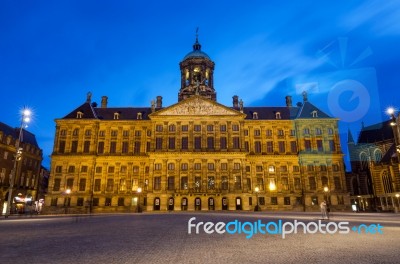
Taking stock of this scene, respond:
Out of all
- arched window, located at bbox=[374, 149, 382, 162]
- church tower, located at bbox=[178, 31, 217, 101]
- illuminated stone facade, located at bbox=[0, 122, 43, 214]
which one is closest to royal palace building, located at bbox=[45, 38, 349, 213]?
illuminated stone facade, located at bbox=[0, 122, 43, 214]

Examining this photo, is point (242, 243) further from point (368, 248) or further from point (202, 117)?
point (202, 117)

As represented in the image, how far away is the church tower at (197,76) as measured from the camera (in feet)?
203

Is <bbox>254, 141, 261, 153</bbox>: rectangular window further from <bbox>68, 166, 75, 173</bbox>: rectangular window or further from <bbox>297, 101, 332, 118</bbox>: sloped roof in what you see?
<bbox>68, 166, 75, 173</bbox>: rectangular window

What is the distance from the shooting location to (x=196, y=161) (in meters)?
51.8

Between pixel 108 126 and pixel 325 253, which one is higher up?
pixel 108 126

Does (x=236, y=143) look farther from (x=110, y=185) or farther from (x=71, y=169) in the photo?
(x=71, y=169)

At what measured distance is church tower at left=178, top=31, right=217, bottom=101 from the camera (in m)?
61.8

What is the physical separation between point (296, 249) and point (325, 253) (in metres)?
A: 0.91

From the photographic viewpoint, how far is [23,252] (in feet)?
26.5

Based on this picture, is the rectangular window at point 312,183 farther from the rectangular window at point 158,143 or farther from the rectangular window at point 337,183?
the rectangular window at point 158,143

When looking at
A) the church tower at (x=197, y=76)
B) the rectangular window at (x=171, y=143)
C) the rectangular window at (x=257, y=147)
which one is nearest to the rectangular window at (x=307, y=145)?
the rectangular window at (x=257, y=147)

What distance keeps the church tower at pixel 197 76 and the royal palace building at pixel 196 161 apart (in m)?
7.36

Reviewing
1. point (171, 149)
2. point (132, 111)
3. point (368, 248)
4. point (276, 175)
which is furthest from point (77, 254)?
point (132, 111)

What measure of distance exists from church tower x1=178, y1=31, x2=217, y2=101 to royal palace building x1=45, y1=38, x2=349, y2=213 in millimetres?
7358
